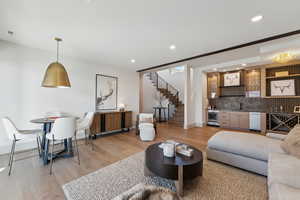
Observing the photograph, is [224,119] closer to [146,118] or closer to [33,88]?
[146,118]

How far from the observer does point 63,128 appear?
240 cm

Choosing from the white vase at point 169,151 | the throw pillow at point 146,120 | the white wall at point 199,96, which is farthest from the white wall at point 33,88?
the white wall at point 199,96

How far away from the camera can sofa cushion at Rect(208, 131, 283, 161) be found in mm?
2002

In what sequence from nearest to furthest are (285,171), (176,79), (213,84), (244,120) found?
(285,171), (244,120), (213,84), (176,79)

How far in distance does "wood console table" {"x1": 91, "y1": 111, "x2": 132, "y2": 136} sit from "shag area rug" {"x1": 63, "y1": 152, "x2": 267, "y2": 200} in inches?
84.3

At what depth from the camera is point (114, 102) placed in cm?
516

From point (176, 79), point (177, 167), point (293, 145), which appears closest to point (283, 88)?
point (293, 145)

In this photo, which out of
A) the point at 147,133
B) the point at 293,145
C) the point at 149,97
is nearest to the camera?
the point at 293,145

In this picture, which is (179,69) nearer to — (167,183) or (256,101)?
(256,101)

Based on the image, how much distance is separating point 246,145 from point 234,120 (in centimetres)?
354

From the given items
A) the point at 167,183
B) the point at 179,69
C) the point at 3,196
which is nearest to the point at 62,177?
the point at 3,196

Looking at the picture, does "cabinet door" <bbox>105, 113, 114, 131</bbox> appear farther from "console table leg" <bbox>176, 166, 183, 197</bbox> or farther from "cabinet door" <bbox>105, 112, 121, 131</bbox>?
"console table leg" <bbox>176, 166, 183, 197</bbox>

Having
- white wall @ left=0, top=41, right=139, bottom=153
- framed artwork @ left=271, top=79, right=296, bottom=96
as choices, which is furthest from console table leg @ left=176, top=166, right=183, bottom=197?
framed artwork @ left=271, top=79, right=296, bottom=96

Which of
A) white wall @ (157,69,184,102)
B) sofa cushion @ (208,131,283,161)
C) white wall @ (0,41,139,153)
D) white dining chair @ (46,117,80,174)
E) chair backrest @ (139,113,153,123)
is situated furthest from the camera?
white wall @ (157,69,184,102)
